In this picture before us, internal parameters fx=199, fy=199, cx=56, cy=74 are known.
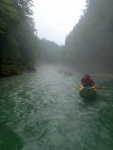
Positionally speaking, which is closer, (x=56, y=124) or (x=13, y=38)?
(x=56, y=124)

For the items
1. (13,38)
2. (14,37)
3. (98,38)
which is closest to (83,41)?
(98,38)

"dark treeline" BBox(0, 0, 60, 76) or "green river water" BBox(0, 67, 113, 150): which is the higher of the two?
"dark treeline" BBox(0, 0, 60, 76)

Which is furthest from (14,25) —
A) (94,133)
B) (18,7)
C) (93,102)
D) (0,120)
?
(94,133)

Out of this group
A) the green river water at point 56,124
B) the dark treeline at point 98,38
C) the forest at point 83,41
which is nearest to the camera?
the green river water at point 56,124

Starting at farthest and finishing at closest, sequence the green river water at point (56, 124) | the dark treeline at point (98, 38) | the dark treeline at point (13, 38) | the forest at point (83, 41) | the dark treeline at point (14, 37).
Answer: the dark treeline at point (98, 38), the forest at point (83, 41), the dark treeline at point (13, 38), the dark treeline at point (14, 37), the green river water at point (56, 124)

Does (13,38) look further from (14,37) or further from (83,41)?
(83,41)

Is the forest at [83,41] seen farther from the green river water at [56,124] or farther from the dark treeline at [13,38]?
the green river water at [56,124]

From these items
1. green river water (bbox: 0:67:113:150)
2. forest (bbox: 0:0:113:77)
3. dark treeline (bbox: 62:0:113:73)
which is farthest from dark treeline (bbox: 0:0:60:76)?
dark treeline (bbox: 62:0:113:73)

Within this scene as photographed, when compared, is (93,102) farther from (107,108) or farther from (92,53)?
(92,53)

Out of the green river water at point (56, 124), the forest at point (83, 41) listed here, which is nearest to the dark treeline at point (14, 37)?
the forest at point (83, 41)

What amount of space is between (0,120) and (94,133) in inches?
172

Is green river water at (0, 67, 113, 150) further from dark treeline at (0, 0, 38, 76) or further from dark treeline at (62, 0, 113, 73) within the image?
dark treeline at (62, 0, 113, 73)

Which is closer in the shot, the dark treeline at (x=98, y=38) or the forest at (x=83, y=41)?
the forest at (x=83, y=41)

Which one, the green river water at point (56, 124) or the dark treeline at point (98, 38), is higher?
the dark treeline at point (98, 38)
